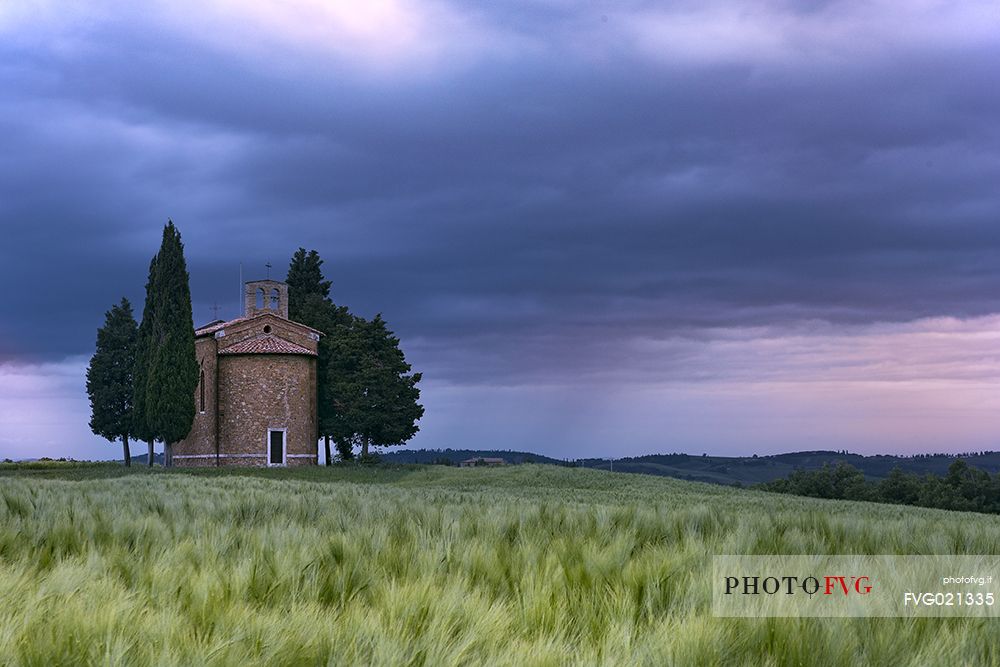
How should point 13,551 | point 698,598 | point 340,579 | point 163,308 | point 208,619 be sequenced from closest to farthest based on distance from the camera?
point 208,619 < point 698,598 < point 340,579 < point 13,551 < point 163,308

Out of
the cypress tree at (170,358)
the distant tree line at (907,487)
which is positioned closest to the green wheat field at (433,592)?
the cypress tree at (170,358)

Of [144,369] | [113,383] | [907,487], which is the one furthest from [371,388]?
[907,487]

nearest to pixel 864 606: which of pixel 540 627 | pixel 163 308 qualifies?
pixel 540 627

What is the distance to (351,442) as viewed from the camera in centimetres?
5794

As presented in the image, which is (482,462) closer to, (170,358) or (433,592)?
(170,358)

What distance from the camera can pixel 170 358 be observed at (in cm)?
5041

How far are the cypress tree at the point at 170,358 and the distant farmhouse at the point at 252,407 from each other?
72.2 inches

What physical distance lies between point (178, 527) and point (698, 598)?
3788 millimetres

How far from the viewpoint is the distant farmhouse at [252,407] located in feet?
173

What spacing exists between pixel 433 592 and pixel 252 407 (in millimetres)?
51305

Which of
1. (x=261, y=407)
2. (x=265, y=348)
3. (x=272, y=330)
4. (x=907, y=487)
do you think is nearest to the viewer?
(x=265, y=348)

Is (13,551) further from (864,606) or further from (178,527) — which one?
(864,606)

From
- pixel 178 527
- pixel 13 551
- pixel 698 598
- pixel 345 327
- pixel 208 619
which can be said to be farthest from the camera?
pixel 345 327

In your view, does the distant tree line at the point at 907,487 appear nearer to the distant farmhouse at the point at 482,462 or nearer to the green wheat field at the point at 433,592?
the distant farmhouse at the point at 482,462
